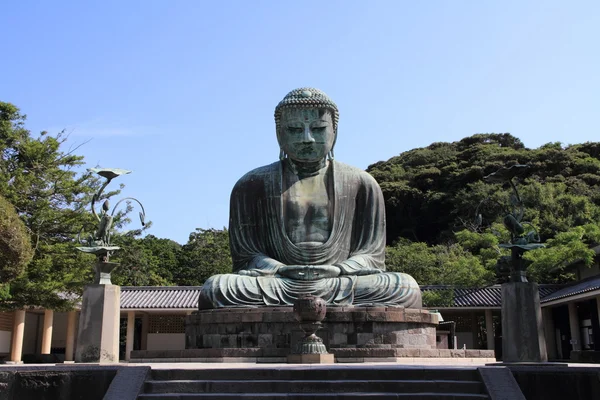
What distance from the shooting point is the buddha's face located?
13.8 metres

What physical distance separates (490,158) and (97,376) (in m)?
44.8

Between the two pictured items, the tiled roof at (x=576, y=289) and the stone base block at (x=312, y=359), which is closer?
the stone base block at (x=312, y=359)

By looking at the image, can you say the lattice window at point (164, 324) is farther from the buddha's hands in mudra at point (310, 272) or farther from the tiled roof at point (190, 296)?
the buddha's hands in mudra at point (310, 272)

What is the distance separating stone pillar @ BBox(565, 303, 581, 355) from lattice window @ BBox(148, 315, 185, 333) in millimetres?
15288

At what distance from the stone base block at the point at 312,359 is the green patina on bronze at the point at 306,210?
289cm

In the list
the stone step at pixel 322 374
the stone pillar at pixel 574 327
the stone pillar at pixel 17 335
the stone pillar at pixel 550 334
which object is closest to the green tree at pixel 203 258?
the stone pillar at pixel 17 335

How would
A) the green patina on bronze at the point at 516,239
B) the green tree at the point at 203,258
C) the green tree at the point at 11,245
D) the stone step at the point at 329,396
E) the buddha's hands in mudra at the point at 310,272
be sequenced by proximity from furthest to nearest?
the green tree at the point at 203,258 → the green tree at the point at 11,245 → the buddha's hands in mudra at the point at 310,272 → the green patina on bronze at the point at 516,239 → the stone step at the point at 329,396

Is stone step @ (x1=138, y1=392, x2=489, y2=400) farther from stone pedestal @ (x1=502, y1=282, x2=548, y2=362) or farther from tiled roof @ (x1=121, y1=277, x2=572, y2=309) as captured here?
tiled roof @ (x1=121, y1=277, x2=572, y2=309)

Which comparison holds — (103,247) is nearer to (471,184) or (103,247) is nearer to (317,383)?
(317,383)

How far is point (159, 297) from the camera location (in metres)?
27.0

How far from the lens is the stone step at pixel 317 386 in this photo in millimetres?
6969

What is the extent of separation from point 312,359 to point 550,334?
2043cm

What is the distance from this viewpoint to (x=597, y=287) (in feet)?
65.5

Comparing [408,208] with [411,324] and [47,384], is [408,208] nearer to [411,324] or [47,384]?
[411,324]
